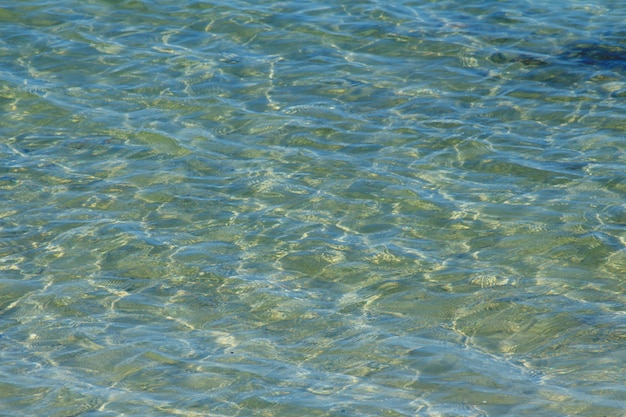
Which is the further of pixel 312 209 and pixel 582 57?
pixel 582 57

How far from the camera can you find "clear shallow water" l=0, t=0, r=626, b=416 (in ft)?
22.5

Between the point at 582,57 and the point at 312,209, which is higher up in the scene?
the point at 582,57

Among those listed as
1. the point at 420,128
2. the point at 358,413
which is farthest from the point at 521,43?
the point at 358,413

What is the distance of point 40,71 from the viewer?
42.0 ft

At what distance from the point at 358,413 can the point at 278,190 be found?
392 cm

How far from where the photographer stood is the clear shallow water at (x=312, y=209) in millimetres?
6844

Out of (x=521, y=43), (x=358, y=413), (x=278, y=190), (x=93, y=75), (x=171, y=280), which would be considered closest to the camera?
(x=358, y=413)

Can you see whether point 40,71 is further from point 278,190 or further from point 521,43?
point 521,43

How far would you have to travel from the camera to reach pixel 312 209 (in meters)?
9.48

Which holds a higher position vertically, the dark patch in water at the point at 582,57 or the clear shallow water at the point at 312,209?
the dark patch in water at the point at 582,57

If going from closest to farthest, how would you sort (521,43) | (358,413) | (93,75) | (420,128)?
(358,413)
(420,128)
(93,75)
(521,43)

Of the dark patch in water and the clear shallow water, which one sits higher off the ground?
the dark patch in water

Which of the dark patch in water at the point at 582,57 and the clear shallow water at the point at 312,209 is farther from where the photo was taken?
the dark patch in water at the point at 582,57

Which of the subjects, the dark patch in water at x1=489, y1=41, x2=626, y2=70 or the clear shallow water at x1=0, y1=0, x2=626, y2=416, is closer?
the clear shallow water at x1=0, y1=0, x2=626, y2=416
